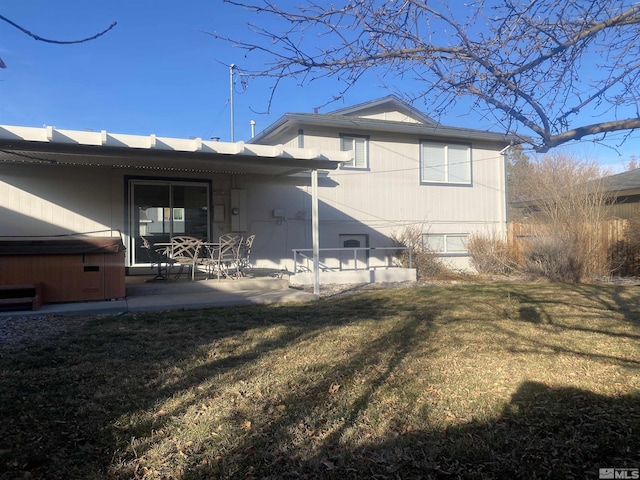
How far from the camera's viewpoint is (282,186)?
11820 mm

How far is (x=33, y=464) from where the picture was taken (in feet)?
8.50

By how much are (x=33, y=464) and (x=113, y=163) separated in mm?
7537

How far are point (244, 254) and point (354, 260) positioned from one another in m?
3.59

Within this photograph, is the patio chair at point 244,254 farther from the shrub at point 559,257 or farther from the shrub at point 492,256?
the shrub at point 559,257

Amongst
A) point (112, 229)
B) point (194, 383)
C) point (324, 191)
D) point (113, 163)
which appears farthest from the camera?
point (324, 191)

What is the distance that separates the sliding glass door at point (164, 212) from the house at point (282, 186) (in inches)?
0.9

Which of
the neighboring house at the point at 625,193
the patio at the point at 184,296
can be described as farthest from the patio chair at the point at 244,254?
the neighboring house at the point at 625,193

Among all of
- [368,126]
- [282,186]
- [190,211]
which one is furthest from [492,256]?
[190,211]

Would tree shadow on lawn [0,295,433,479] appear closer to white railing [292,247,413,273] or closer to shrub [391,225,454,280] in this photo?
white railing [292,247,413,273]

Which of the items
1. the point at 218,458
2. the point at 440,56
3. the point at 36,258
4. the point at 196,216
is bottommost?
the point at 218,458

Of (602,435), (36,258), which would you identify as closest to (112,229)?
(36,258)

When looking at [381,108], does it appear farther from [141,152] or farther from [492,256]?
[141,152]

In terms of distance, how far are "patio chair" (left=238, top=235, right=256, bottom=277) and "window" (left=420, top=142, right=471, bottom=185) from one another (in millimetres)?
6123

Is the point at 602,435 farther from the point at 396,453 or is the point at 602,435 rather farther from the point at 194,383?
the point at 194,383
